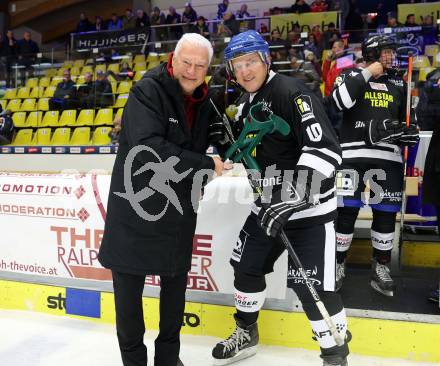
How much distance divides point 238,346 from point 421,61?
3.57 m

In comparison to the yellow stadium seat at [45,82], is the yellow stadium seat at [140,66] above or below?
above

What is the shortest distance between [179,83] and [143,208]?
0.48 meters

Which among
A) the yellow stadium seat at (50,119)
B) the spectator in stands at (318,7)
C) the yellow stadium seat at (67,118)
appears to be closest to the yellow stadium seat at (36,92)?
the yellow stadium seat at (50,119)

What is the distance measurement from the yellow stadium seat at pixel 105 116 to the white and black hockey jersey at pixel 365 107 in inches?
175

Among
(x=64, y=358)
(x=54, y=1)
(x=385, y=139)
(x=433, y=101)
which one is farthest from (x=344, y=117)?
(x=54, y=1)

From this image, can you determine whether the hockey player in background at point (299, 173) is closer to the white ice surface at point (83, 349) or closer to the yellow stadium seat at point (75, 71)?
the white ice surface at point (83, 349)

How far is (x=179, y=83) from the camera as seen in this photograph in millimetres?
1683

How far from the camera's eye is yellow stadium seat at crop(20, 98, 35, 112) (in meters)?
7.21

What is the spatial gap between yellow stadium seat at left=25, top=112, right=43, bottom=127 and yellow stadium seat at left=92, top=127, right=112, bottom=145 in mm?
1118

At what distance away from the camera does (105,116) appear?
6.44 m

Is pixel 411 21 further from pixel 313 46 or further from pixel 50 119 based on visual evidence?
pixel 50 119

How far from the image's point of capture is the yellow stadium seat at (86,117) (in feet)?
21.4

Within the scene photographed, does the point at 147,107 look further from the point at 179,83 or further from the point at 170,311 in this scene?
the point at 170,311

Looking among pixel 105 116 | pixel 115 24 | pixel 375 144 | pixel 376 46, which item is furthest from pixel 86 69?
pixel 375 144
